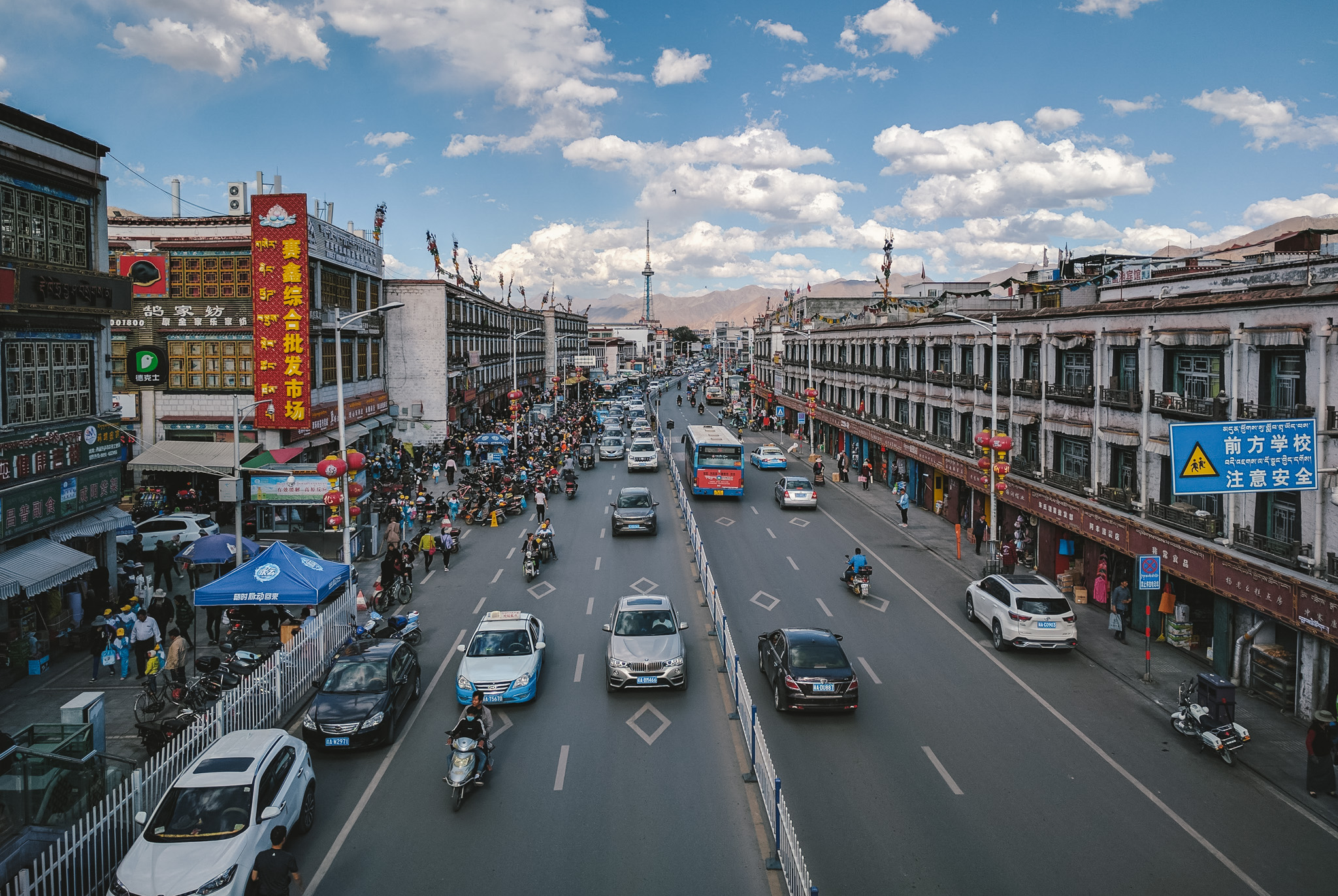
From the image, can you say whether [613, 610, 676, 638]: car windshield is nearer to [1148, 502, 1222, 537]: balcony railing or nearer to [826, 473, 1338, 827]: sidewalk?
[826, 473, 1338, 827]: sidewalk

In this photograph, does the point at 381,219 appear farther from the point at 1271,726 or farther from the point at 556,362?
the point at 556,362

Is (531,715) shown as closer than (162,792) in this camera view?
No

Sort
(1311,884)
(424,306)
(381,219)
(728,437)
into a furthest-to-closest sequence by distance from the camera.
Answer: (424,306), (381,219), (728,437), (1311,884)

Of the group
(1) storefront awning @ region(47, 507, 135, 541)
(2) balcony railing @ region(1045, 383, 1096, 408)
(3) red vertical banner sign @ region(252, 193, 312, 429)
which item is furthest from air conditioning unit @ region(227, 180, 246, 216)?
(2) balcony railing @ region(1045, 383, 1096, 408)

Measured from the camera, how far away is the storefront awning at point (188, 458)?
106ft

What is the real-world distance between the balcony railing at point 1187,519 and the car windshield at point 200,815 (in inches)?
821

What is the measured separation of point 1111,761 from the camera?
14250 millimetres

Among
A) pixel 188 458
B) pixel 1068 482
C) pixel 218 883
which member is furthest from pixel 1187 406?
pixel 188 458

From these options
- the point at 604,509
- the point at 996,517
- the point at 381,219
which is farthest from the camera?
the point at 381,219

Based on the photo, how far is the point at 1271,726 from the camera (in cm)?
1598

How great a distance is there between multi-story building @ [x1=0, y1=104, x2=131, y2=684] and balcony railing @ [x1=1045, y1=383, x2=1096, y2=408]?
94.2 ft

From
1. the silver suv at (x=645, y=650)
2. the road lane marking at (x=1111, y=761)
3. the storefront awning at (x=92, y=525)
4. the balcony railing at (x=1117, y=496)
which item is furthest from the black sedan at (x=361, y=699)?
the balcony railing at (x=1117, y=496)

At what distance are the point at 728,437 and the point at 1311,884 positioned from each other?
3219 centimetres

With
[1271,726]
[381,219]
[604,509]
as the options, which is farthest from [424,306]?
[1271,726]
